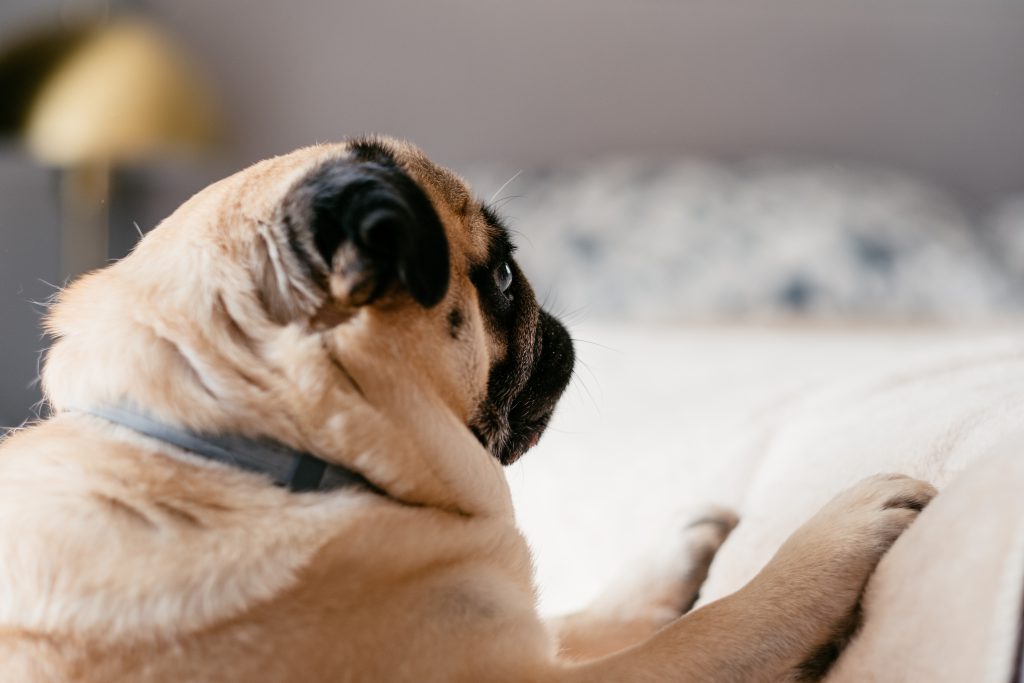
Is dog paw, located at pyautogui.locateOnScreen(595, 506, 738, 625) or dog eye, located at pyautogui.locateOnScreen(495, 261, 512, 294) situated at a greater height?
dog eye, located at pyautogui.locateOnScreen(495, 261, 512, 294)

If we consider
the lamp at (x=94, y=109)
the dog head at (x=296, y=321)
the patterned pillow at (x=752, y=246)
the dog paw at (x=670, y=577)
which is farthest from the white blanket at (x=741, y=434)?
the lamp at (x=94, y=109)

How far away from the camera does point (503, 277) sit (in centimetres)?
98

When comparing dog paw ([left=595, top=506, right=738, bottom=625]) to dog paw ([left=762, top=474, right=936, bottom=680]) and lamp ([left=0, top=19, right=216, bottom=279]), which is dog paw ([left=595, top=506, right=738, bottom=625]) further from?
lamp ([left=0, top=19, right=216, bottom=279])

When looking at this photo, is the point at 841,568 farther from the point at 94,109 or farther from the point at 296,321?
the point at 94,109

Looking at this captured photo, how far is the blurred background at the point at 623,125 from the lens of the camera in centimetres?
247

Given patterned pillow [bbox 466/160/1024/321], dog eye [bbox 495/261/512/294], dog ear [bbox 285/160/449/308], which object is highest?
dog ear [bbox 285/160/449/308]

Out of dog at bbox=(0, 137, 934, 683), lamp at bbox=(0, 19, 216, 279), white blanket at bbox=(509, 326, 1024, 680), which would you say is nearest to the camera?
dog at bbox=(0, 137, 934, 683)

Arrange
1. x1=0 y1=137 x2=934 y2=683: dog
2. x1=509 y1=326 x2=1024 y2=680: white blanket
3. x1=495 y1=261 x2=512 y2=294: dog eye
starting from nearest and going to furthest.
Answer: x1=0 y1=137 x2=934 y2=683: dog < x1=509 y1=326 x2=1024 y2=680: white blanket < x1=495 y1=261 x2=512 y2=294: dog eye

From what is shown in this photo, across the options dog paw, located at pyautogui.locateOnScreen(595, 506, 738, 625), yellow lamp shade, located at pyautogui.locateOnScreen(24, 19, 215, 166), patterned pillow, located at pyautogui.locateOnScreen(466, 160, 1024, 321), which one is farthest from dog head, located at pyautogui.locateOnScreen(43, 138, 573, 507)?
yellow lamp shade, located at pyautogui.locateOnScreen(24, 19, 215, 166)

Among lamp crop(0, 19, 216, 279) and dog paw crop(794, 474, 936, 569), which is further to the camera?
lamp crop(0, 19, 216, 279)

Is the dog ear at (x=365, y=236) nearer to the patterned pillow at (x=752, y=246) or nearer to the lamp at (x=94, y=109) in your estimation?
the patterned pillow at (x=752, y=246)

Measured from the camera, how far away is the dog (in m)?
0.64

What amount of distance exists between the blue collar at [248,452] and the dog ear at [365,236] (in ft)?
0.45

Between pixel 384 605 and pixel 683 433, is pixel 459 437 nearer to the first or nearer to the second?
pixel 384 605
